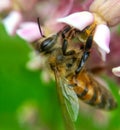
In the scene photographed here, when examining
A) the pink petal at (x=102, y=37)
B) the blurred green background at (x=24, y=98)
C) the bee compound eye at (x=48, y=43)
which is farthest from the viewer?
the blurred green background at (x=24, y=98)

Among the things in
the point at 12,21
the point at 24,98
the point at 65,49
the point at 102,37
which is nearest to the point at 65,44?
the point at 65,49

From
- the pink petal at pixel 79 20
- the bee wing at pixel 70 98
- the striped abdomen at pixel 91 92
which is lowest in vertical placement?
the striped abdomen at pixel 91 92

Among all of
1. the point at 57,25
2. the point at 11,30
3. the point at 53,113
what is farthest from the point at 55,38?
the point at 53,113

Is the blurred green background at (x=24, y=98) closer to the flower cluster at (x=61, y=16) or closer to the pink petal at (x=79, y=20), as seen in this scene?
the flower cluster at (x=61, y=16)

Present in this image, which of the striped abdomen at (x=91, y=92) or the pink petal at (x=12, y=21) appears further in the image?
the pink petal at (x=12, y=21)

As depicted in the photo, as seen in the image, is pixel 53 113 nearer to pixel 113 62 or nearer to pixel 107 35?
pixel 113 62

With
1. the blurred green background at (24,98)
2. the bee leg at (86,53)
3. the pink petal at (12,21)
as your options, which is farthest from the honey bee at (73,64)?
the blurred green background at (24,98)

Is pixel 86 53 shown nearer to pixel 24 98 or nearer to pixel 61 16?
pixel 61 16
